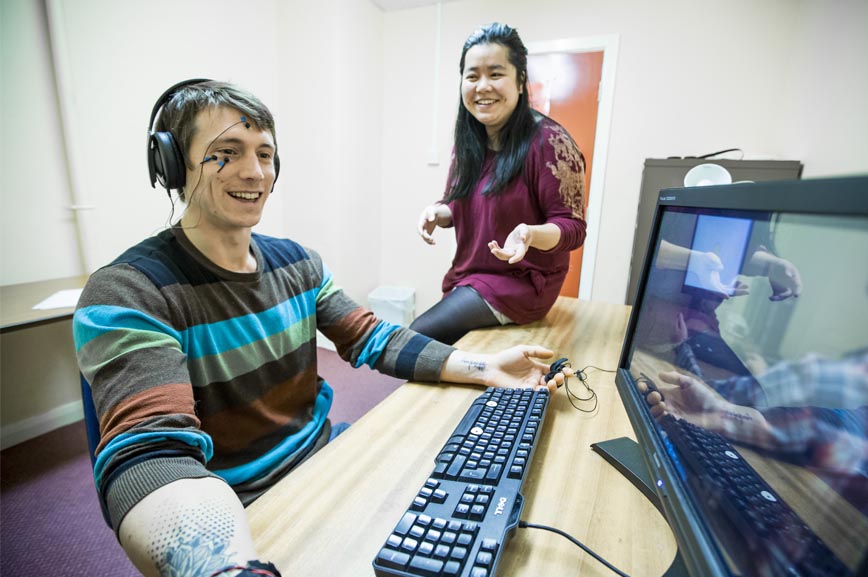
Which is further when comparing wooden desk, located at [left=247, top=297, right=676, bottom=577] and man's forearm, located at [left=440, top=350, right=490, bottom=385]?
man's forearm, located at [left=440, top=350, right=490, bottom=385]

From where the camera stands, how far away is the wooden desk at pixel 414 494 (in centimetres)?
47

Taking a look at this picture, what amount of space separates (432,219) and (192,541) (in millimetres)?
1153

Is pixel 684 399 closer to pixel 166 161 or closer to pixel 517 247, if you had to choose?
pixel 517 247

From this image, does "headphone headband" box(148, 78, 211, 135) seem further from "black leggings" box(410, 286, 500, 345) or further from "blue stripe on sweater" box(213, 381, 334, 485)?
"black leggings" box(410, 286, 500, 345)

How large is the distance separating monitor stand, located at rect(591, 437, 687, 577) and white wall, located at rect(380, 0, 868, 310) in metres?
1.74

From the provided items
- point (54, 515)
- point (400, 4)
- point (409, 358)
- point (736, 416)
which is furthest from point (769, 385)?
point (400, 4)

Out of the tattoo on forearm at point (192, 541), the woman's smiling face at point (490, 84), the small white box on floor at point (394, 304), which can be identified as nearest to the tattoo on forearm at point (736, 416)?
the tattoo on forearm at point (192, 541)


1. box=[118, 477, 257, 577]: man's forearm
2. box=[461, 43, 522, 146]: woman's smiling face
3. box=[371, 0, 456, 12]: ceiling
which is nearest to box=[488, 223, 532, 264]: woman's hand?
box=[461, 43, 522, 146]: woman's smiling face

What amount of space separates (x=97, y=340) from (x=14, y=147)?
1665 millimetres

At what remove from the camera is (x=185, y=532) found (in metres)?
0.44

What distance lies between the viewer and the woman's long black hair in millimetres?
1309

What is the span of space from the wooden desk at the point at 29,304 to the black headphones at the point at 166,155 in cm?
98

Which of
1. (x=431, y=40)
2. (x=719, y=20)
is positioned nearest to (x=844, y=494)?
(x=719, y=20)

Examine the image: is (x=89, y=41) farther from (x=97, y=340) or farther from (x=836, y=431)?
(x=836, y=431)
